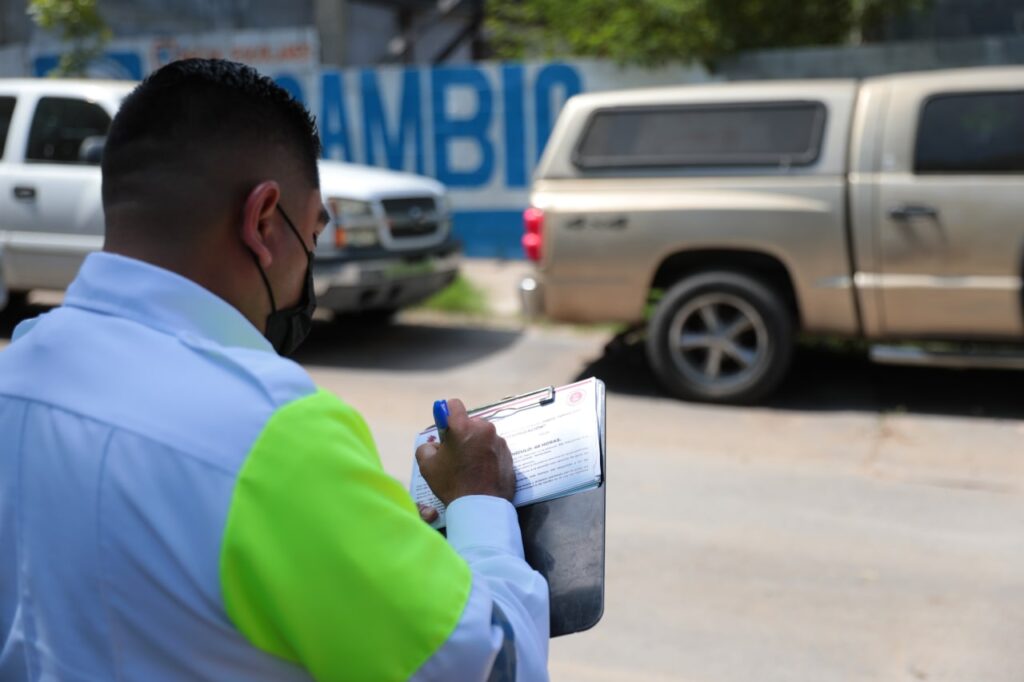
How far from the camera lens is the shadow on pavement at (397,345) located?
28.3 feet

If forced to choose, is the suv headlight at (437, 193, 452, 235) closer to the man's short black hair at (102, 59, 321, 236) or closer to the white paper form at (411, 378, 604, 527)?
the white paper form at (411, 378, 604, 527)

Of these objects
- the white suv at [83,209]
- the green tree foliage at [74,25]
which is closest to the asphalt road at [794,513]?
the white suv at [83,209]

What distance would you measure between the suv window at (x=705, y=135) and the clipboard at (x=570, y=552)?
588cm

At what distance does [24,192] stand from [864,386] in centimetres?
635

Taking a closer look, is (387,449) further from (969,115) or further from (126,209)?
(126,209)

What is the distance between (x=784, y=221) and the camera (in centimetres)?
703

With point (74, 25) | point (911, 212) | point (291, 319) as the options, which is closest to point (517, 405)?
point (291, 319)

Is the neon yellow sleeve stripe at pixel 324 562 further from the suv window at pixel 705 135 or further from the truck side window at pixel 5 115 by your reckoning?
the truck side window at pixel 5 115

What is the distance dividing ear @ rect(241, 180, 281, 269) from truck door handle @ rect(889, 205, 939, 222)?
5.95 meters

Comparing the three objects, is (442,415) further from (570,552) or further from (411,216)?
(411,216)

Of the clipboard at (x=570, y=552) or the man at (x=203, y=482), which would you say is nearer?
the man at (x=203, y=482)

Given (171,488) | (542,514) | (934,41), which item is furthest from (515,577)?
(934,41)

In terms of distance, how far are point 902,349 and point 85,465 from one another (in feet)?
20.9

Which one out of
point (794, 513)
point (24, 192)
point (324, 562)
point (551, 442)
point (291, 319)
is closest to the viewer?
point (324, 562)
